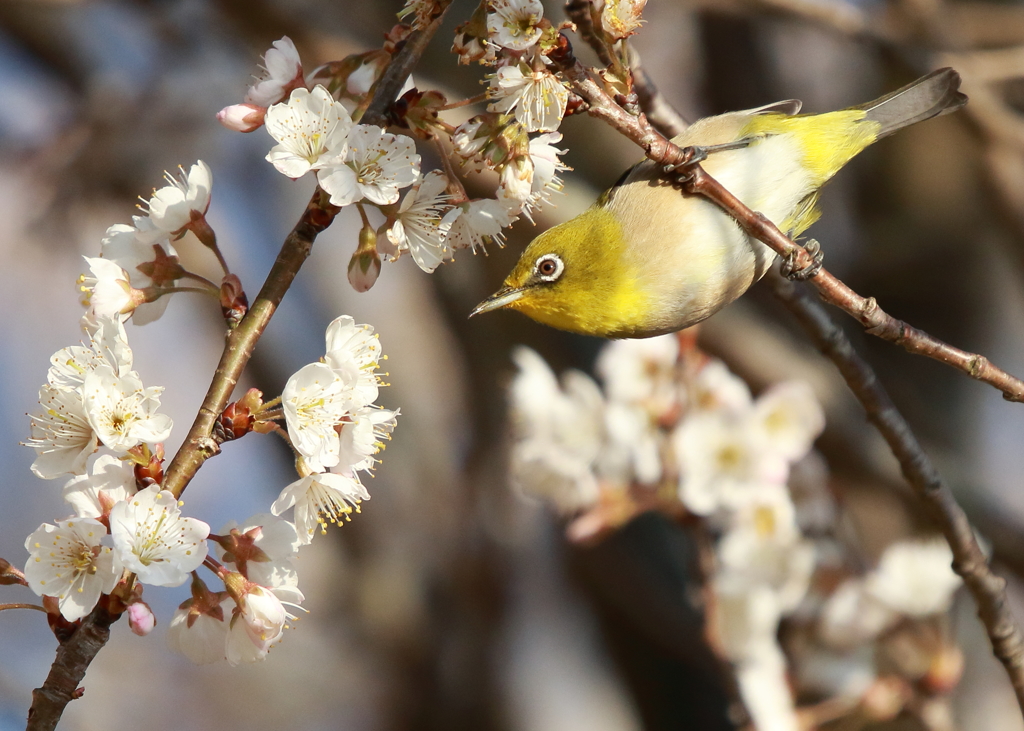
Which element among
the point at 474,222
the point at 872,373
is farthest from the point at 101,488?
the point at 872,373

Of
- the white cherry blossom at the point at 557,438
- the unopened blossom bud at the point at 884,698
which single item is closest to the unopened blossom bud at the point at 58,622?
the white cherry blossom at the point at 557,438

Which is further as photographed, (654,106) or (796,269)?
(654,106)

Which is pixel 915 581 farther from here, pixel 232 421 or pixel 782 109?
pixel 232 421

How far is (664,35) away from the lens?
5336 mm

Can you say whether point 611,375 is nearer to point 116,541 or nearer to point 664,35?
Answer: point 116,541

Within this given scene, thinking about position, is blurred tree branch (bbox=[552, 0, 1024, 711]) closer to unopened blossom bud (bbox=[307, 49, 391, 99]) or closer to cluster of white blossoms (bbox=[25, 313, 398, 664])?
unopened blossom bud (bbox=[307, 49, 391, 99])

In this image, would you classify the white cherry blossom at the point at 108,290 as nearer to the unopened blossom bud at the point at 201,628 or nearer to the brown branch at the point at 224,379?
the brown branch at the point at 224,379

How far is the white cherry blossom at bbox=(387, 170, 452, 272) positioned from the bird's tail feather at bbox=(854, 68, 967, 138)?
1.60 m

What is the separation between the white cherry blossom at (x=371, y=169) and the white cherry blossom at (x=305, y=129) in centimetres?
3

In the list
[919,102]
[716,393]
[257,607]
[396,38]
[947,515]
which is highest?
[919,102]

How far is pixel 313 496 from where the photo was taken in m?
1.41

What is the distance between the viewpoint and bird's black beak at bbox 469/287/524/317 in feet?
7.04

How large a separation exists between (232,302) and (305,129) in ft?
1.00

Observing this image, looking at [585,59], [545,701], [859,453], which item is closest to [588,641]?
[545,701]
